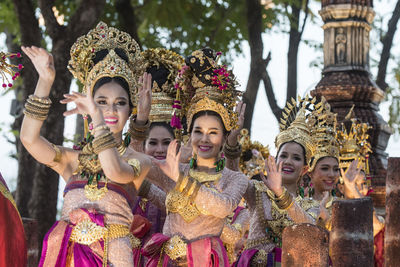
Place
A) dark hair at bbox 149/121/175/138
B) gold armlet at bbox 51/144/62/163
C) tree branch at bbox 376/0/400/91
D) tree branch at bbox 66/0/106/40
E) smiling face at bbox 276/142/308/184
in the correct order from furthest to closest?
1. tree branch at bbox 376/0/400/91
2. tree branch at bbox 66/0/106/40
3. smiling face at bbox 276/142/308/184
4. dark hair at bbox 149/121/175/138
5. gold armlet at bbox 51/144/62/163

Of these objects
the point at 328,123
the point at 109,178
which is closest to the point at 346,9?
the point at 328,123

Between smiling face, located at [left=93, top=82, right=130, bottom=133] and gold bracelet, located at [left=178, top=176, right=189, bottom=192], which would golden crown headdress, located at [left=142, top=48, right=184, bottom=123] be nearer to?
gold bracelet, located at [left=178, top=176, right=189, bottom=192]

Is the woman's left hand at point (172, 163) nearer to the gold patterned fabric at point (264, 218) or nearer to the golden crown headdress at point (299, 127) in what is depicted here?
the gold patterned fabric at point (264, 218)

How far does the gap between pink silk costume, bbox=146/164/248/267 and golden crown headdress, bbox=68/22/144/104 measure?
0.92 metres

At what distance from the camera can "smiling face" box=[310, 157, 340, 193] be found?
9570 mm

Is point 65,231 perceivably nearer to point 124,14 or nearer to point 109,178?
point 109,178

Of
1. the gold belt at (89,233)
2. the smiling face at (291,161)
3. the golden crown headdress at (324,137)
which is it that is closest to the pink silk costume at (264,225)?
the smiling face at (291,161)

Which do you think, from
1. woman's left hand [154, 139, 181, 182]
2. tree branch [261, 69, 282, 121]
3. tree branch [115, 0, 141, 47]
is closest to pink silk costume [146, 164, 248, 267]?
woman's left hand [154, 139, 181, 182]

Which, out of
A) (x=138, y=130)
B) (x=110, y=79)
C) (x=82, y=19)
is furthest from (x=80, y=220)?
(x=82, y=19)

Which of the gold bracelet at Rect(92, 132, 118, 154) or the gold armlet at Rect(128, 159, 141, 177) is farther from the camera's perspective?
the gold armlet at Rect(128, 159, 141, 177)

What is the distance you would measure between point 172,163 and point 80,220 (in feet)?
2.87

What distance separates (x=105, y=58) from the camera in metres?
6.48

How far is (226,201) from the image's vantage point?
6.75m

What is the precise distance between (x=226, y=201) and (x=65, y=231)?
4.45ft
